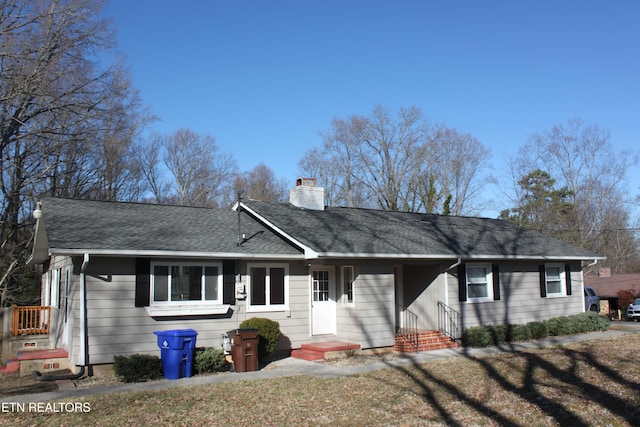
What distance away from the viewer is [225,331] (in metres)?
13.5

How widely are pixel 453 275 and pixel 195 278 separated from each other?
26.6ft

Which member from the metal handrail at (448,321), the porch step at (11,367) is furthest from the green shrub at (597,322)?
the porch step at (11,367)

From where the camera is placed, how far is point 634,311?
Answer: 2705cm

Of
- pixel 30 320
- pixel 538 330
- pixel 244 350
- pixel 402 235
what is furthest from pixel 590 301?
pixel 30 320

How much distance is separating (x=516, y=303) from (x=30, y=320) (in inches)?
615

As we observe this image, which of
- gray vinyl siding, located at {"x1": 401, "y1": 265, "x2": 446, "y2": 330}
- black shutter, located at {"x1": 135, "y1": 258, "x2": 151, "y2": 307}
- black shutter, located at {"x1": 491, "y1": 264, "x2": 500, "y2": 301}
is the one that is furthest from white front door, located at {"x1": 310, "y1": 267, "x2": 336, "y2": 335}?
black shutter, located at {"x1": 491, "y1": 264, "x2": 500, "y2": 301}

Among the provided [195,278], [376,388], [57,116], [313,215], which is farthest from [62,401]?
[57,116]

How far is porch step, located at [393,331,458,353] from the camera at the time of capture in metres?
15.0

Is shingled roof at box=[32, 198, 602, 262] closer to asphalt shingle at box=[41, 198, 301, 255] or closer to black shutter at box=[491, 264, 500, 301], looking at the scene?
asphalt shingle at box=[41, 198, 301, 255]

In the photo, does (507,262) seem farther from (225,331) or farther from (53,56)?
(53,56)

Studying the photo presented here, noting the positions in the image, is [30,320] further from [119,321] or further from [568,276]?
[568,276]

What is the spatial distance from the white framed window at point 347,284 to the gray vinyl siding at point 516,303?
3409mm

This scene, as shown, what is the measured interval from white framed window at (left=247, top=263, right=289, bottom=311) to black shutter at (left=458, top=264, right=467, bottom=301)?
5759 millimetres

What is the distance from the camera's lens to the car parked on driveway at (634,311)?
26906mm
